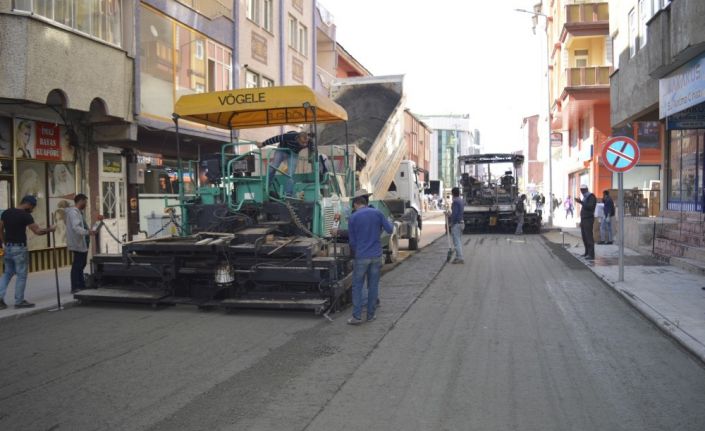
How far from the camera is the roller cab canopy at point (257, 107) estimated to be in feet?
28.0

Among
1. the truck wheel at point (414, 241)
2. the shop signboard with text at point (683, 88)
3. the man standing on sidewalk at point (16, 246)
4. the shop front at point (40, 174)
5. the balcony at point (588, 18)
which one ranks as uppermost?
the balcony at point (588, 18)

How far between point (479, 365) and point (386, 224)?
2.61 m

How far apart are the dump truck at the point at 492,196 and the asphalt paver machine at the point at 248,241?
15.9 metres

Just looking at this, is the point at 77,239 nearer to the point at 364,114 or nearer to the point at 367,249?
the point at 367,249

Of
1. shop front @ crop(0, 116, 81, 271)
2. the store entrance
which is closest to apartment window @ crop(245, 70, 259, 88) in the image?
the store entrance

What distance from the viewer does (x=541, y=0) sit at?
48094mm

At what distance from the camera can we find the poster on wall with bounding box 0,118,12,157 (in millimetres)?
12172

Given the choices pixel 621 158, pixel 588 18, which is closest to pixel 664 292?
pixel 621 158

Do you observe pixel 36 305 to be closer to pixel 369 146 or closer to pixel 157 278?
pixel 157 278

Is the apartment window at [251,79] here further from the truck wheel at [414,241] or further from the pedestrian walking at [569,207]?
the pedestrian walking at [569,207]

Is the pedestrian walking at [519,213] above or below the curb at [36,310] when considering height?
above

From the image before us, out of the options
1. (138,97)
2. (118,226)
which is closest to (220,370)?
(138,97)

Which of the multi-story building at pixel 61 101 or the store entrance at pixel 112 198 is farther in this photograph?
the store entrance at pixel 112 198

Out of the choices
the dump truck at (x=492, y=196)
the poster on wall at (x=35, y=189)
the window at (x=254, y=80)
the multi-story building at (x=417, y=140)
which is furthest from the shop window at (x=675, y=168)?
the multi-story building at (x=417, y=140)
